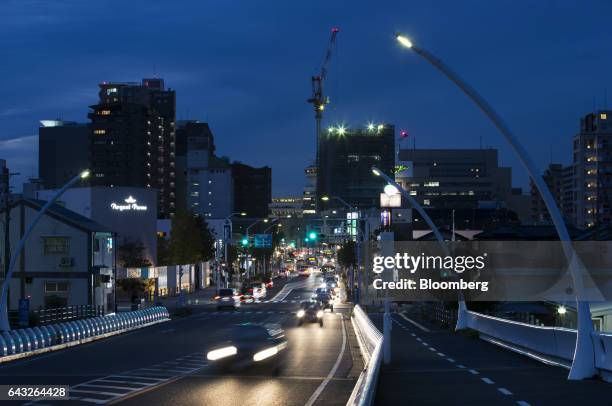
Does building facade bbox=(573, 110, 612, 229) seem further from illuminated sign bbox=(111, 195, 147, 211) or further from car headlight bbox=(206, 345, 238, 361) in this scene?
car headlight bbox=(206, 345, 238, 361)

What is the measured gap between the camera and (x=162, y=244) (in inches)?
4823

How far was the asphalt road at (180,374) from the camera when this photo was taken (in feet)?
68.4

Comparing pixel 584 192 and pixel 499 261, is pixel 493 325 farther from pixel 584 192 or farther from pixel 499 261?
pixel 584 192

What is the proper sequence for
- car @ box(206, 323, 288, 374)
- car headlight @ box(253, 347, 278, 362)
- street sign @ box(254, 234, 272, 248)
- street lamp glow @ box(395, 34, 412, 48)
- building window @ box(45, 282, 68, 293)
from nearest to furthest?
street lamp glow @ box(395, 34, 412, 48)
car @ box(206, 323, 288, 374)
car headlight @ box(253, 347, 278, 362)
building window @ box(45, 282, 68, 293)
street sign @ box(254, 234, 272, 248)

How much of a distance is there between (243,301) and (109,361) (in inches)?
2695

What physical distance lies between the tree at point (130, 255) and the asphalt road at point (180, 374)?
61873mm

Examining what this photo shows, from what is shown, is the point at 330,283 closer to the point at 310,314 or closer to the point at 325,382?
the point at 310,314

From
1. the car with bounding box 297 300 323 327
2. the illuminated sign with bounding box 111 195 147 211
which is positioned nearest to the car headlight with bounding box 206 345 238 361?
the car with bounding box 297 300 323 327

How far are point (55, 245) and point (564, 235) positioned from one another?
55.2 m

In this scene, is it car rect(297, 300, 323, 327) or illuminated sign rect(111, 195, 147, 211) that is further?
illuminated sign rect(111, 195, 147, 211)

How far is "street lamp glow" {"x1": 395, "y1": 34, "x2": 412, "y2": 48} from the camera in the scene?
24594mm

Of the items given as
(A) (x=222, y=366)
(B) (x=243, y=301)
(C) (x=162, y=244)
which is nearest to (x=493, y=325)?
(A) (x=222, y=366)

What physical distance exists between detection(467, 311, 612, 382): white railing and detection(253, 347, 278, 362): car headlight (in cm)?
844

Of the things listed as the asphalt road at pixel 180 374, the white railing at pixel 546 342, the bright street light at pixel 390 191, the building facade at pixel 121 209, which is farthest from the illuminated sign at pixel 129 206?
the white railing at pixel 546 342
